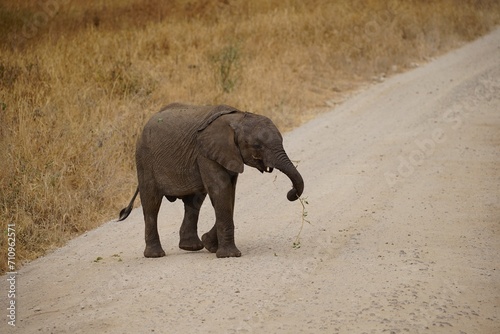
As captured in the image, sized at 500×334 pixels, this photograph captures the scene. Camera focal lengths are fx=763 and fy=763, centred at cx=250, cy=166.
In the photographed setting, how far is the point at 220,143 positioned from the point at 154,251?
1319 mm

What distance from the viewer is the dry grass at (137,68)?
9250 millimetres

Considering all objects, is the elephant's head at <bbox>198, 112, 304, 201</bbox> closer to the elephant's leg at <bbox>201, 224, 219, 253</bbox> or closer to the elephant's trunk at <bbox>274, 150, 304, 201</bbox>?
the elephant's trunk at <bbox>274, 150, 304, 201</bbox>

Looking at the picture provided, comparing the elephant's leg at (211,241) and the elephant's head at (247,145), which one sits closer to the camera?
the elephant's head at (247,145)

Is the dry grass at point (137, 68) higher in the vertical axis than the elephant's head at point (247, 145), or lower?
lower

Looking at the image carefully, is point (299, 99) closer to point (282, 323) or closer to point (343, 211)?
point (343, 211)

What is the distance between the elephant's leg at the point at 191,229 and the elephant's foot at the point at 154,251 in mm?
264

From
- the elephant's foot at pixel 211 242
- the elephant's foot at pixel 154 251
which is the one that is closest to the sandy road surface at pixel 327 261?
the elephant's foot at pixel 154 251

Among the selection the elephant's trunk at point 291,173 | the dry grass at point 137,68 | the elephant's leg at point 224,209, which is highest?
the elephant's trunk at point 291,173

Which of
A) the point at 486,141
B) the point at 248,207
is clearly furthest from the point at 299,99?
the point at 248,207

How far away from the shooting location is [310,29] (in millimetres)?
18797

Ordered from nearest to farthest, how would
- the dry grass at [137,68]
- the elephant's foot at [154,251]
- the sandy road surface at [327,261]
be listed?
the sandy road surface at [327,261], the elephant's foot at [154,251], the dry grass at [137,68]

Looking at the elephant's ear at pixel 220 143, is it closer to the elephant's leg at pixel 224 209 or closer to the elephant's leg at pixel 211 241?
the elephant's leg at pixel 224 209

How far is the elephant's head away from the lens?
6797 millimetres

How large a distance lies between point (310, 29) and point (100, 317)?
14080mm
